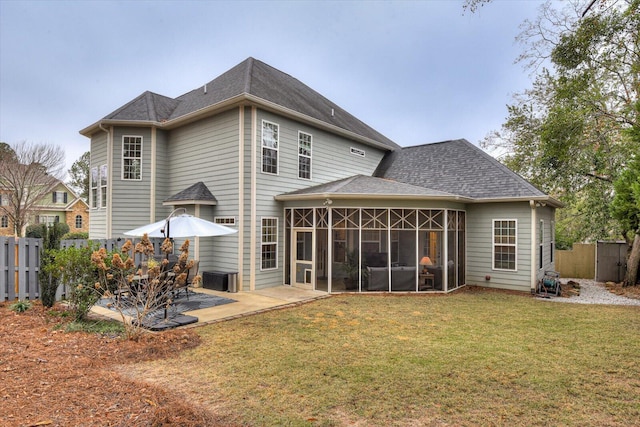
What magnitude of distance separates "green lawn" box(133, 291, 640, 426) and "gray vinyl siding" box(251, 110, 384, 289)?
3.61 metres

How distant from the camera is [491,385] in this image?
13.3 ft

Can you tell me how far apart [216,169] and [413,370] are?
29.0 ft

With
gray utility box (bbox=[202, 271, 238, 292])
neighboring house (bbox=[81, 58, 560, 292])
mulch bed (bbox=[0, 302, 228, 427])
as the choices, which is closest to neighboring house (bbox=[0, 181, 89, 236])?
neighboring house (bbox=[81, 58, 560, 292])

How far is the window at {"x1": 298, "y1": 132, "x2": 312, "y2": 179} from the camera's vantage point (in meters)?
11.9

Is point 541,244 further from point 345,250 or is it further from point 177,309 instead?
point 177,309

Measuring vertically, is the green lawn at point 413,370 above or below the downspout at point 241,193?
below

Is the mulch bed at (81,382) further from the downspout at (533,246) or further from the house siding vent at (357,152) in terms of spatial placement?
the house siding vent at (357,152)

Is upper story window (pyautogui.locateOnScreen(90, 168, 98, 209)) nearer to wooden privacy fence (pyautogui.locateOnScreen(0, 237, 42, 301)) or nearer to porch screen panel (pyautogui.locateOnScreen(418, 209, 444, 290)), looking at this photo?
wooden privacy fence (pyautogui.locateOnScreen(0, 237, 42, 301))

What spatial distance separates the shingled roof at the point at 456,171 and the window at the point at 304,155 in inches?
175

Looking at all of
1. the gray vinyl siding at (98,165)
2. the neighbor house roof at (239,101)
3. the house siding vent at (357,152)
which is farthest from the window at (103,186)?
the house siding vent at (357,152)

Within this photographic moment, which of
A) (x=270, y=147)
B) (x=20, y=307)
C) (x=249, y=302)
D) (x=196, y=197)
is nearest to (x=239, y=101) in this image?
(x=270, y=147)

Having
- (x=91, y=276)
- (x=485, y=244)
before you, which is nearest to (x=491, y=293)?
(x=485, y=244)

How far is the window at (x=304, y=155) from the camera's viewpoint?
11.9 metres

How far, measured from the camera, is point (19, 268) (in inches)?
304
